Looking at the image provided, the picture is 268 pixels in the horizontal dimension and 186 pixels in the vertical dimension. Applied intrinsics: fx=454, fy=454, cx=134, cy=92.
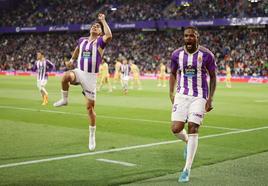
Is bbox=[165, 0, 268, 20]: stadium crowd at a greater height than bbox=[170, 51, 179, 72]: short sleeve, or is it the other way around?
bbox=[165, 0, 268, 20]: stadium crowd

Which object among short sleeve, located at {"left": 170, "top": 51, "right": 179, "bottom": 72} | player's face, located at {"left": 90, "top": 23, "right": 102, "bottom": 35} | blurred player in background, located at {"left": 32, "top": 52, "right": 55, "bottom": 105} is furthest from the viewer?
blurred player in background, located at {"left": 32, "top": 52, "right": 55, "bottom": 105}

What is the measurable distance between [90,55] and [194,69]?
2851mm

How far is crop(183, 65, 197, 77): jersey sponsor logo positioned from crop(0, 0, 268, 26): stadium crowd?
42.3 metres

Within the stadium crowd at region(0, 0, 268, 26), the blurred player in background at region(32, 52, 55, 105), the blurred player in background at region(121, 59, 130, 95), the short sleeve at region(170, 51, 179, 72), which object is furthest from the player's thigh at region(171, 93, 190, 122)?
the stadium crowd at region(0, 0, 268, 26)

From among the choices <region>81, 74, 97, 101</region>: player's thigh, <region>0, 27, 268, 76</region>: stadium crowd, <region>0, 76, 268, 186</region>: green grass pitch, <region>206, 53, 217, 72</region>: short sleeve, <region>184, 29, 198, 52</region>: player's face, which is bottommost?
<region>0, 76, 268, 186</region>: green grass pitch

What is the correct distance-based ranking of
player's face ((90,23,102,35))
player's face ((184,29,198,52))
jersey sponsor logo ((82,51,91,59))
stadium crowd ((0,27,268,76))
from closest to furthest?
player's face ((184,29,198,52))
jersey sponsor logo ((82,51,91,59))
player's face ((90,23,102,35))
stadium crowd ((0,27,268,76))

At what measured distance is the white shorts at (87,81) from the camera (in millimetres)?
9352

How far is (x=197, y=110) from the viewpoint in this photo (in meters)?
7.24

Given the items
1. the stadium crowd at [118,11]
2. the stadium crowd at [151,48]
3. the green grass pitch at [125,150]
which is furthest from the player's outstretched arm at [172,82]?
the stadium crowd at [118,11]

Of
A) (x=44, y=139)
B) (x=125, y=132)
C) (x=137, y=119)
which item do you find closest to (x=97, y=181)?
(x=44, y=139)

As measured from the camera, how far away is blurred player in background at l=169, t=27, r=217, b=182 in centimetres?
723

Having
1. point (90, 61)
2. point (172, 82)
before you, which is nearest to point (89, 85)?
point (90, 61)

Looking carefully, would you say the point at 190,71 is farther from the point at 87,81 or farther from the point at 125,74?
the point at 125,74

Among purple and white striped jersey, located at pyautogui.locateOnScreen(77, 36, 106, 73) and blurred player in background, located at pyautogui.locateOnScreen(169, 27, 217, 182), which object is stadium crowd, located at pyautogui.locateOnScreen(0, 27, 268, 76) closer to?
purple and white striped jersey, located at pyautogui.locateOnScreen(77, 36, 106, 73)
